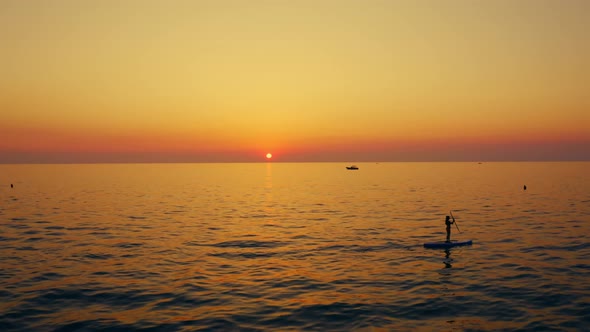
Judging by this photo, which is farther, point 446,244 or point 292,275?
point 446,244

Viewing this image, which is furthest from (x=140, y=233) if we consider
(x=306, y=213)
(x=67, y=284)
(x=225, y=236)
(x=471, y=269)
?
(x=471, y=269)

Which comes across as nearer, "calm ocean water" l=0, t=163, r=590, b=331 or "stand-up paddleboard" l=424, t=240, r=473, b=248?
"calm ocean water" l=0, t=163, r=590, b=331

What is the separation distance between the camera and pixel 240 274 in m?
28.9

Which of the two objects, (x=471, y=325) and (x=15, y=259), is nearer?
(x=471, y=325)

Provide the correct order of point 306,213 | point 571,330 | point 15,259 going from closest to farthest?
point 571,330, point 15,259, point 306,213

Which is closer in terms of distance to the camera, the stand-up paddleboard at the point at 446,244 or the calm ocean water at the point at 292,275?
the calm ocean water at the point at 292,275

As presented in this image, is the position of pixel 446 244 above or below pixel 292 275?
above

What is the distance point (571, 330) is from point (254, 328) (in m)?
13.8

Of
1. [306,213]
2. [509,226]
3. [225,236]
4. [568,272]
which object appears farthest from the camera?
[306,213]

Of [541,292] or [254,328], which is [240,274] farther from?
[541,292]

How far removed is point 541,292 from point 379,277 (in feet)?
29.8

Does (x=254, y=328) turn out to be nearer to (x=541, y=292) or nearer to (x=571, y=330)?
(x=571, y=330)

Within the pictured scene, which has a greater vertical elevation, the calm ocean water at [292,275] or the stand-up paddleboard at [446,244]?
the stand-up paddleboard at [446,244]

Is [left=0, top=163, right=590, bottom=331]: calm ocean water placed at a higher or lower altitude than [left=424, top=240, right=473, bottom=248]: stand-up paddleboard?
lower
